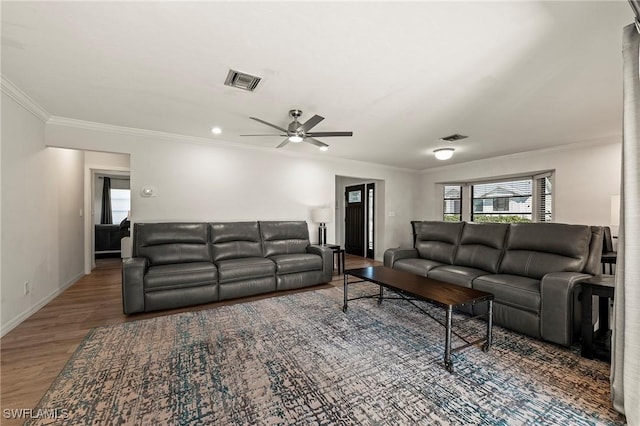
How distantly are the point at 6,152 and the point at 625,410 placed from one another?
520 centimetres

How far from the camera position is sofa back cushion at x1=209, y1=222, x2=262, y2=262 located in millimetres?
3986

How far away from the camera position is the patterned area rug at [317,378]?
1516 millimetres

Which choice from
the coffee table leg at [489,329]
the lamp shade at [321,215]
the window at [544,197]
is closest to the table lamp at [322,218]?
the lamp shade at [321,215]

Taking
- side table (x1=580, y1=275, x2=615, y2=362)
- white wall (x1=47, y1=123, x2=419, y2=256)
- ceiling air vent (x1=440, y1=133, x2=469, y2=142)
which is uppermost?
ceiling air vent (x1=440, y1=133, x2=469, y2=142)

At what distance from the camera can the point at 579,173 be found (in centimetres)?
438

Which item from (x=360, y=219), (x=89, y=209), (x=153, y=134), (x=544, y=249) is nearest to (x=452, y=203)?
(x=360, y=219)

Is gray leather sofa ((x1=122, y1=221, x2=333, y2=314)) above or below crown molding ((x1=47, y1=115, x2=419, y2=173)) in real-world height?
below

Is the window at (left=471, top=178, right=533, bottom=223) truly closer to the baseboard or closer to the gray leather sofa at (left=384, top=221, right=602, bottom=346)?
the gray leather sofa at (left=384, top=221, right=602, bottom=346)

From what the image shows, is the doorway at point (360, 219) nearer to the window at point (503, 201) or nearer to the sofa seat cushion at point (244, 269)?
the window at point (503, 201)

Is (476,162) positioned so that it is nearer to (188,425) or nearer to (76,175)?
(188,425)

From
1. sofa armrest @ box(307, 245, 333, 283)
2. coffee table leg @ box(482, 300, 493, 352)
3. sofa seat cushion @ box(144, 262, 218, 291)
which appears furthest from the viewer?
sofa armrest @ box(307, 245, 333, 283)

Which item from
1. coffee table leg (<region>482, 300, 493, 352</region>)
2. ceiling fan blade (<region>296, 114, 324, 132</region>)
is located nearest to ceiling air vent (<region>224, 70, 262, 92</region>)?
ceiling fan blade (<region>296, 114, 324, 132</region>)

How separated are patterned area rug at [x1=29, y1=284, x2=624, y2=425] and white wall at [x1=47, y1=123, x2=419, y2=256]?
2039 mm

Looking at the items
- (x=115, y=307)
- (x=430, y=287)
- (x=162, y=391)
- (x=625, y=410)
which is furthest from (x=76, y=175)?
(x=625, y=410)
